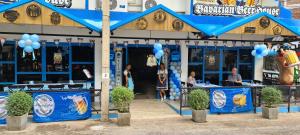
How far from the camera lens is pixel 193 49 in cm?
1570

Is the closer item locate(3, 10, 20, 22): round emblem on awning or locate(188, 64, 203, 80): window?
locate(3, 10, 20, 22): round emblem on awning

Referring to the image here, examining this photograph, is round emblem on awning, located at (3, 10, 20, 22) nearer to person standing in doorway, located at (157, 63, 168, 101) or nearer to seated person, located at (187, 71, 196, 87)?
person standing in doorway, located at (157, 63, 168, 101)

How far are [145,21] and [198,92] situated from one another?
3343mm

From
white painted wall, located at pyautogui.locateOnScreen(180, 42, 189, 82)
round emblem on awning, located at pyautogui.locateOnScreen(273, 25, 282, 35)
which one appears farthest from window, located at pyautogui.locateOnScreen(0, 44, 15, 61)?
round emblem on awning, located at pyautogui.locateOnScreen(273, 25, 282, 35)

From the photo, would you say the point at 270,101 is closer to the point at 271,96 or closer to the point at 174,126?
the point at 271,96

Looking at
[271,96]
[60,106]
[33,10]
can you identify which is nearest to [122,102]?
[60,106]

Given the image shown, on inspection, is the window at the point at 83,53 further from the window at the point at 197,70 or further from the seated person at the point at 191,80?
the window at the point at 197,70

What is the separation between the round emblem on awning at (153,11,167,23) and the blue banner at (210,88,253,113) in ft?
10.3

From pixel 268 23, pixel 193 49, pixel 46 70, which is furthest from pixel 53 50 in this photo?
pixel 268 23

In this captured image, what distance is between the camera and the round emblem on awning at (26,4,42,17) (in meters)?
11.3

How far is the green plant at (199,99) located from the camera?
11062 mm

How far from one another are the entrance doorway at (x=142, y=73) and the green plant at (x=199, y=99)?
4.75 metres

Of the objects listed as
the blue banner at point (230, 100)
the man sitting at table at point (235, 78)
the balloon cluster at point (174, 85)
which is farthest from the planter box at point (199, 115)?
the balloon cluster at point (174, 85)

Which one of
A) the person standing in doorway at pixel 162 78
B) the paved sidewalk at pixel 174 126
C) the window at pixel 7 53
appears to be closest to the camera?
the paved sidewalk at pixel 174 126
